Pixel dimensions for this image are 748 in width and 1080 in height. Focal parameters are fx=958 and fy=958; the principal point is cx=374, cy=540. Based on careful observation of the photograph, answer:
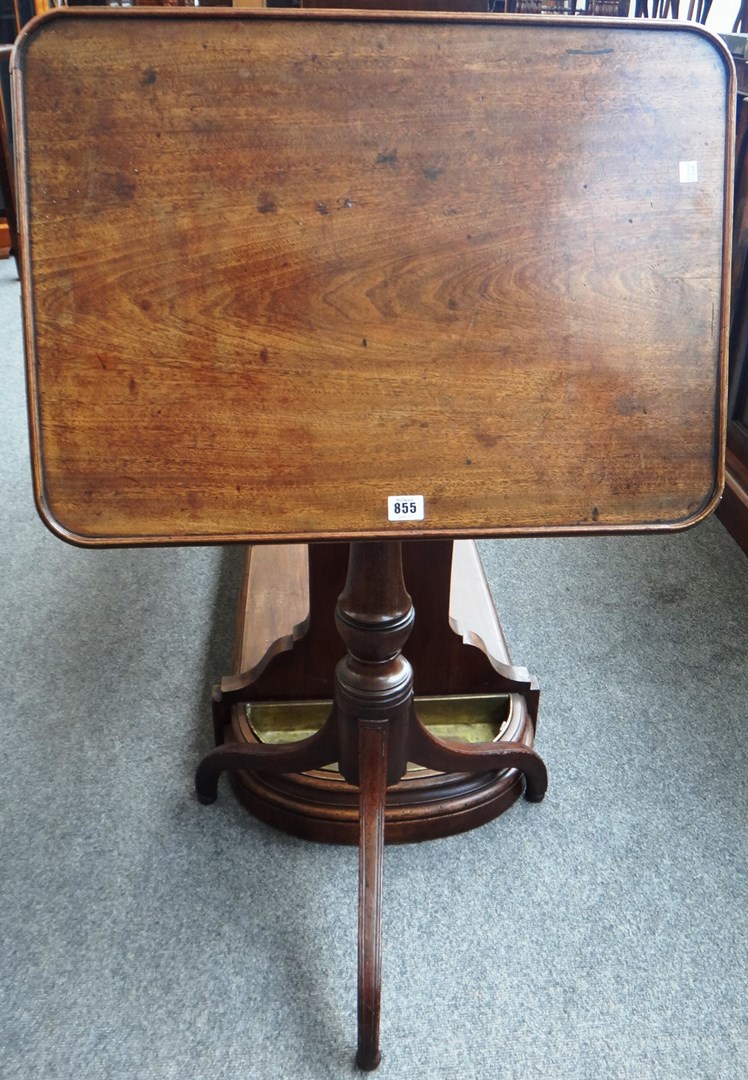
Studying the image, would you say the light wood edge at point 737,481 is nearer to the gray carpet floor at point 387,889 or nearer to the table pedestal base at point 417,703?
the gray carpet floor at point 387,889

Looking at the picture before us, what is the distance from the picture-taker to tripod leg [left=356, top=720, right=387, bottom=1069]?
124 cm

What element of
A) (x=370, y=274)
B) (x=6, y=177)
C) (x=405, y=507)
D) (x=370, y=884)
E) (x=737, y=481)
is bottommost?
(x=370, y=884)

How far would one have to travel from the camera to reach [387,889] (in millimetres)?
1499

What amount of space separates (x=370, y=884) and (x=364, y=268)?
2.73 ft

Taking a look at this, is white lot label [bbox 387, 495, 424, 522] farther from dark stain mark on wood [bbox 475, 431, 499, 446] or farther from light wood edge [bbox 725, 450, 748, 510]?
light wood edge [bbox 725, 450, 748, 510]

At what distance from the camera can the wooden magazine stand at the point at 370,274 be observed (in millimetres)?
894

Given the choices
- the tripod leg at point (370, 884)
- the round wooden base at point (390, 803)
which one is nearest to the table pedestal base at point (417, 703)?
the round wooden base at point (390, 803)

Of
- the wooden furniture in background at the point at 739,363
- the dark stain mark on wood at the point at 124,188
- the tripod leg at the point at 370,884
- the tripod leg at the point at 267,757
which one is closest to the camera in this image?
the dark stain mark on wood at the point at 124,188

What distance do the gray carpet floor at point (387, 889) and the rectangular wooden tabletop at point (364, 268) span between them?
0.75 m

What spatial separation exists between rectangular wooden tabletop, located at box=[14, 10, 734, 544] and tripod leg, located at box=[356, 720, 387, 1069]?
1.60 feet

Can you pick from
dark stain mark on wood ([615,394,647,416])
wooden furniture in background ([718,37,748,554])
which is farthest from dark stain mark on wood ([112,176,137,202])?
wooden furniture in background ([718,37,748,554])

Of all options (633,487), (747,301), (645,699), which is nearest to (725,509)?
(747,301)

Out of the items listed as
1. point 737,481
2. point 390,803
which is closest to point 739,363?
point 737,481

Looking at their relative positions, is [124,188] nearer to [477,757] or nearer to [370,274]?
[370,274]
